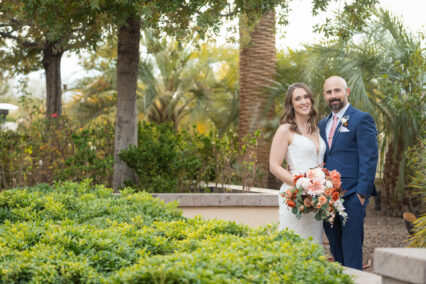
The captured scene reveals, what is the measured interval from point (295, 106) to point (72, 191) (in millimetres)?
2680

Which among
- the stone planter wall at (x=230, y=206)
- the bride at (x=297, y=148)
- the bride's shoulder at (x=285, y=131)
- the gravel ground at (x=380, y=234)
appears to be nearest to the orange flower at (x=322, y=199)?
the bride at (x=297, y=148)

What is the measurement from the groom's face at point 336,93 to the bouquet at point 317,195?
90cm

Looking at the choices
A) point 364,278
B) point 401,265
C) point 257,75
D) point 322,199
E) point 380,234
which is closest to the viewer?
point 401,265

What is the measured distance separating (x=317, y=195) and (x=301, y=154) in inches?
25.5

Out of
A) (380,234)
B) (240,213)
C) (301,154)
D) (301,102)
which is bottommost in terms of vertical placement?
(380,234)

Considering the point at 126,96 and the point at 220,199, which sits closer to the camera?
the point at 220,199

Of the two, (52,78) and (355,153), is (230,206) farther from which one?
(52,78)

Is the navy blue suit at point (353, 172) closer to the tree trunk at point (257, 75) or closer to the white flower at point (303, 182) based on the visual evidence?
the white flower at point (303, 182)

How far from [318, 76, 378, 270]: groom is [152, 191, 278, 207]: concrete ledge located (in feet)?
7.03

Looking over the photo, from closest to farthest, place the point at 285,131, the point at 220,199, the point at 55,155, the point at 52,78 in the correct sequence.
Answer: the point at 285,131 < the point at 220,199 < the point at 55,155 < the point at 52,78

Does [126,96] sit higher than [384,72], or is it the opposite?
[384,72]

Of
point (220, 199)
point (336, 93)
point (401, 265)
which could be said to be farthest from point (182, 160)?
point (401, 265)

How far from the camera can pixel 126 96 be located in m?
7.75

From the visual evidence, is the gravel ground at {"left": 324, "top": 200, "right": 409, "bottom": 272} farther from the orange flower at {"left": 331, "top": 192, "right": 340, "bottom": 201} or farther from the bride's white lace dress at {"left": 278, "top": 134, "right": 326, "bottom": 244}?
the orange flower at {"left": 331, "top": 192, "right": 340, "bottom": 201}
